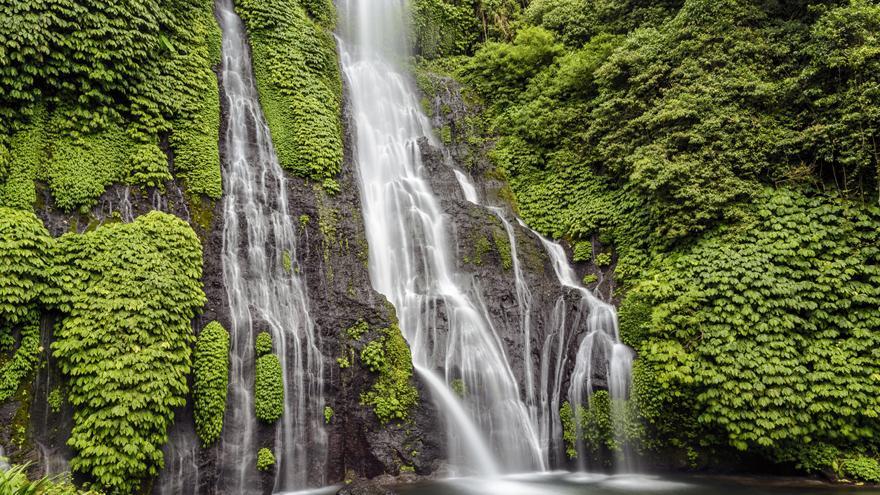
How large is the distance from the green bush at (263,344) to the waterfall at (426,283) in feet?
10.0

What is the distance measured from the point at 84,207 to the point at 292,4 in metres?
10.2

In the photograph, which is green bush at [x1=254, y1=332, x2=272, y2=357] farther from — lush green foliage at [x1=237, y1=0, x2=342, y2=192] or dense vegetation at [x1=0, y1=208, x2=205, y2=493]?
lush green foliage at [x1=237, y1=0, x2=342, y2=192]

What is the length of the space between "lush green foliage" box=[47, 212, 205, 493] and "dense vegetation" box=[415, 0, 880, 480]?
8011mm

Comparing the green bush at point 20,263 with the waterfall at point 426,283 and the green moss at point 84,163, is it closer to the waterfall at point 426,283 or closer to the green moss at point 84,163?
the green moss at point 84,163

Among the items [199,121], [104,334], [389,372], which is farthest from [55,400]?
[199,121]

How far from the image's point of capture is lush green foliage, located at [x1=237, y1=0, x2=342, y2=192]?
1238 centimetres

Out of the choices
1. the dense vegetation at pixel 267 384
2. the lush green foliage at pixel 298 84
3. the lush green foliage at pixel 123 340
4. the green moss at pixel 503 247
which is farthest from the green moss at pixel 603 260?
the lush green foliage at pixel 123 340

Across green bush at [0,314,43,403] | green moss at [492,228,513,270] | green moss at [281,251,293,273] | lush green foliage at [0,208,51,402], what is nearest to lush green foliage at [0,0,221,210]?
lush green foliage at [0,208,51,402]

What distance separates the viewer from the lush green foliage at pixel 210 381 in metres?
8.23

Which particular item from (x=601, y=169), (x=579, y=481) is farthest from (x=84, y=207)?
(x=601, y=169)

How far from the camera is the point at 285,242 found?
35.3 feet

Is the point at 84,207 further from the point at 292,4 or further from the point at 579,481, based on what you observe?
the point at 579,481

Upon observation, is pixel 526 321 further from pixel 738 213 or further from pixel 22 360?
pixel 22 360

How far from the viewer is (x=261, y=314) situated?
9.52 metres
